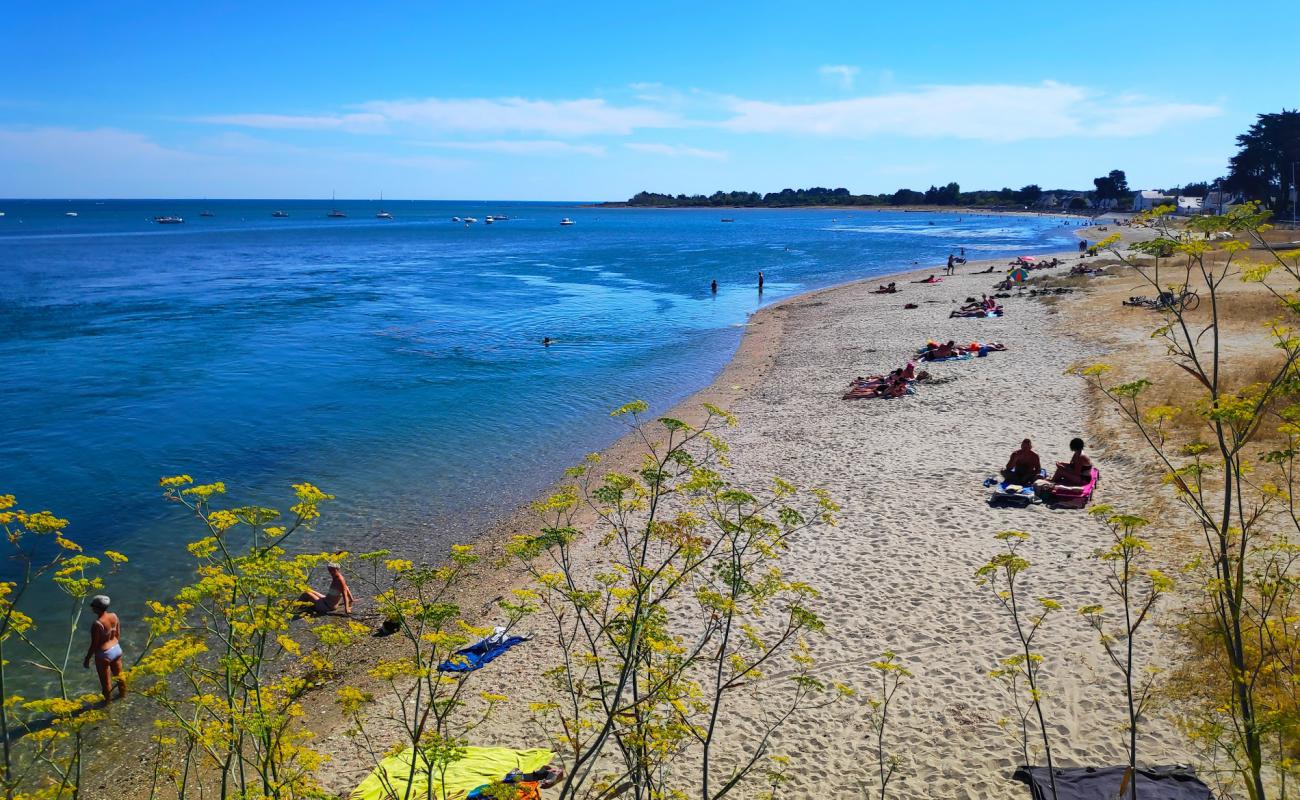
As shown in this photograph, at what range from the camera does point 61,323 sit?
3978cm

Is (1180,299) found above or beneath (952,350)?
above

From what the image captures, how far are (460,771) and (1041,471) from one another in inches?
468

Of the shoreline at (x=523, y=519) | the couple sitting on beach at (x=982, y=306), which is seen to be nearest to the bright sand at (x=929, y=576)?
the shoreline at (x=523, y=519)

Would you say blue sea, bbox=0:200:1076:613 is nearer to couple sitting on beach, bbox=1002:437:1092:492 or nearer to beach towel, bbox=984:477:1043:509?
beach towel, bbox=984:477:1043:509

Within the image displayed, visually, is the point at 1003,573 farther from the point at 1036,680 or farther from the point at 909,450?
the point at 909,450

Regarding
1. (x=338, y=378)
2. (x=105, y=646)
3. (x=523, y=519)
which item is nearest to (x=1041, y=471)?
(x=523, y=519)

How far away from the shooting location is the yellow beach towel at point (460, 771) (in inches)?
270

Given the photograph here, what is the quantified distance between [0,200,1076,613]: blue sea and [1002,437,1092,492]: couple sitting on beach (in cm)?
1020

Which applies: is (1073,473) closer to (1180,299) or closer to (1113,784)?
(1113,784)

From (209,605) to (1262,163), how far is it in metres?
89.6

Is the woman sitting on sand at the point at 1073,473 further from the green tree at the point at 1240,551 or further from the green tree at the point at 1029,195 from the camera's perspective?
the green tree at the point at 1029,195

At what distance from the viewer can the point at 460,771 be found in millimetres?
7340

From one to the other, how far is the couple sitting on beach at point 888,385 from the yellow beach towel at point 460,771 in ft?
54.0

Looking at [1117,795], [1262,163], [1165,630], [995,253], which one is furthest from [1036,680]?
[1262,163]
